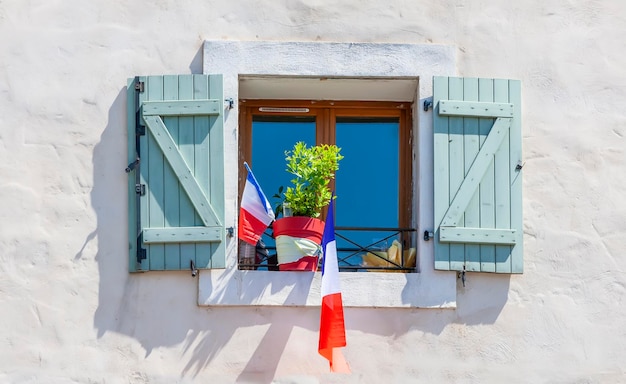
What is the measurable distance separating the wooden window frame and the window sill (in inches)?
21.5

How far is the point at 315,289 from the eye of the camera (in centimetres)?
736

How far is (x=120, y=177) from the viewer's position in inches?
296

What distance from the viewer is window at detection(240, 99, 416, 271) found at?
7883mm

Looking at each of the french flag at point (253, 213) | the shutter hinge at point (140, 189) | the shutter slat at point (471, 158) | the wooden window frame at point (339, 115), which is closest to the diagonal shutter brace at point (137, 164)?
the shutter hinge at point (140, 189)

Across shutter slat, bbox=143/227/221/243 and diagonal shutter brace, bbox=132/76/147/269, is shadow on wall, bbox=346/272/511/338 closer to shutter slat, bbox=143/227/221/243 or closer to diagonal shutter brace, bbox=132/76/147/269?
shutter slat, bbox=143/227/221/243

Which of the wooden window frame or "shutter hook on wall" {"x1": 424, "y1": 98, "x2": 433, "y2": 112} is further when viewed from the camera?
the wooden window frame

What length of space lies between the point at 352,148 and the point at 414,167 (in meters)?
0.44

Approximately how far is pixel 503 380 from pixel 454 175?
44.8 inches

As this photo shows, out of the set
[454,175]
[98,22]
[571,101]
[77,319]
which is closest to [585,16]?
[571,101]

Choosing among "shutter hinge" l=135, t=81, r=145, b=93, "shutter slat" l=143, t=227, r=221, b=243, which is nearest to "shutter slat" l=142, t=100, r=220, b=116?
"shutter hinge" l=135, t=81, r=145, b=93

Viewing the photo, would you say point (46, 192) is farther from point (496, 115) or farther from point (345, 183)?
point (496, 115)

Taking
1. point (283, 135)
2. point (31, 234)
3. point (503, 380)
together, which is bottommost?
point (503, 380)

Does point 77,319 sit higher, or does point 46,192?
point 46,192

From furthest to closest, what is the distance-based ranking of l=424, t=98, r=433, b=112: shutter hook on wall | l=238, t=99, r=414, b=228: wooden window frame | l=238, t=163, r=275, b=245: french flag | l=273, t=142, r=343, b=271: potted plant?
l=238, t=99, r=414, b=228: wooden window frame
l=424, t=98, r=433, b=112: shutter hook on wall
l=238, t=163, r=275, b=245: french flag
l=273, t=142, r=343, b=271: potted plant
